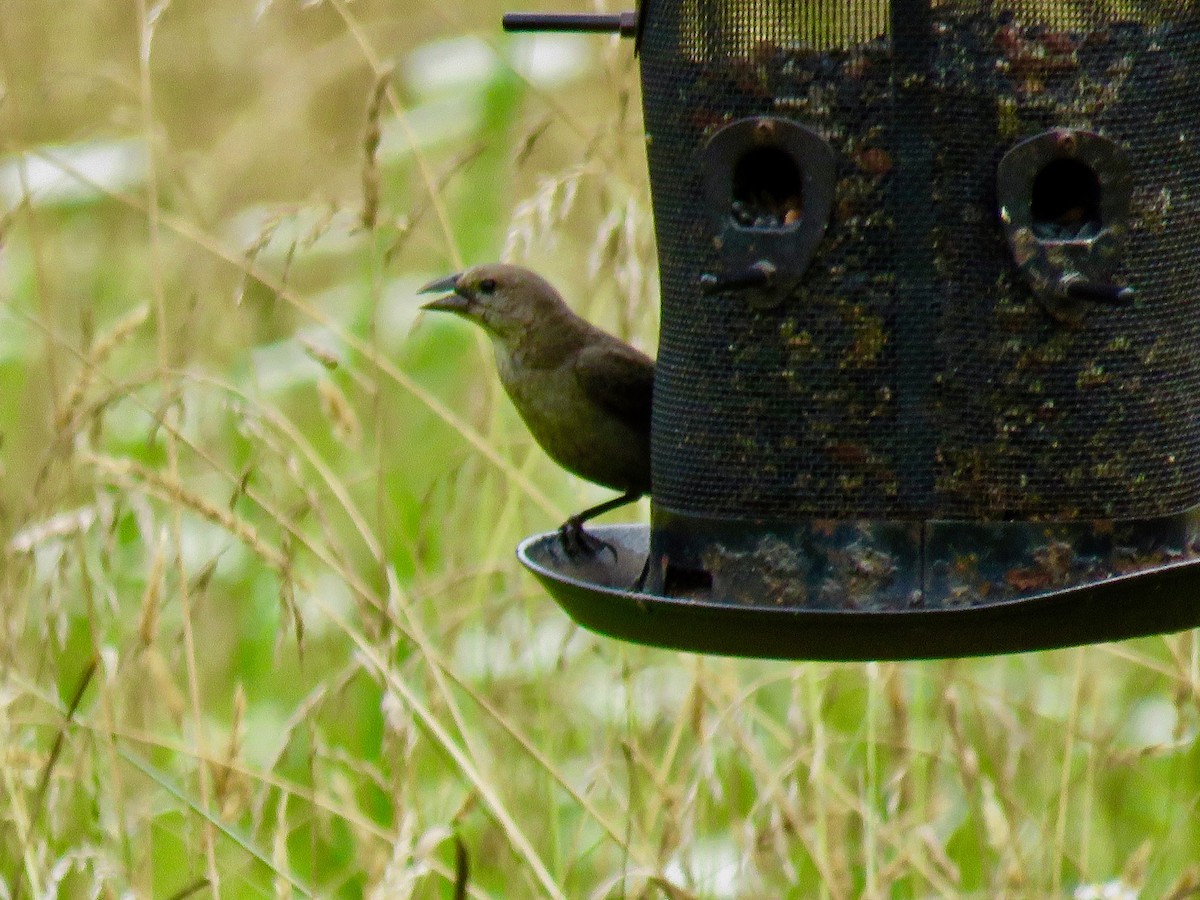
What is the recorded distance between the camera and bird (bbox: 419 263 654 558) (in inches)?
148

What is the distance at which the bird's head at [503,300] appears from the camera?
4023mm

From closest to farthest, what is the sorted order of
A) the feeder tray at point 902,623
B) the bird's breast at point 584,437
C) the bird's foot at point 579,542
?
the feeder tray at point 902,623, the bird's foot at point 579,542, the bird's breast at point 584,437

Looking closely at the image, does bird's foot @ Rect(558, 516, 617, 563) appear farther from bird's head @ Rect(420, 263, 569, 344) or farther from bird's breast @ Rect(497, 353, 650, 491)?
bird's head @ Rect(420, 263, 569, 344)

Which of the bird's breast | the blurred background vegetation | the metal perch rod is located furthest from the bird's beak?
the metal perch rod

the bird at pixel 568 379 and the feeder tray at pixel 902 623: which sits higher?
the bird at pixel 568 379

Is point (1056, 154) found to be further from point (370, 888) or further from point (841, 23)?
point (370, 888)

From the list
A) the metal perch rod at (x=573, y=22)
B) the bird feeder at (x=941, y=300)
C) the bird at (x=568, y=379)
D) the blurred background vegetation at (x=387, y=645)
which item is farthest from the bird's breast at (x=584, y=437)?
the metal perch rod at (x=573, y=22)

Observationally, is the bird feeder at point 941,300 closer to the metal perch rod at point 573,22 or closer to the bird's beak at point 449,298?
the metal perch rod at point 573,22

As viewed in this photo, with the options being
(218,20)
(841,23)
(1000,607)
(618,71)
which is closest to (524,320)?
(618,71)

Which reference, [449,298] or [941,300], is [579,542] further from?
[941,300]

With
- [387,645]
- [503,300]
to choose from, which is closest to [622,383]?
[503,300]

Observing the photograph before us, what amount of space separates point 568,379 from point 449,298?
1.37ft

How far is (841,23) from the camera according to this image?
2.90 m

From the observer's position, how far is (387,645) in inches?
126
